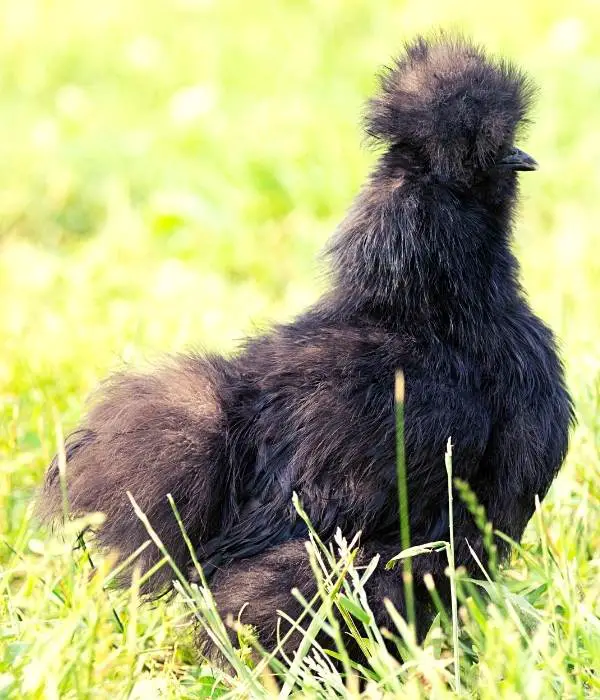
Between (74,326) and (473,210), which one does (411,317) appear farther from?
(74,326)

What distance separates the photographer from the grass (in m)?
2.33

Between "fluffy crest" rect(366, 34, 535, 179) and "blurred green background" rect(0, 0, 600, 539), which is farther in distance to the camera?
"blurred green background" rect(0, 0, 600, 539)

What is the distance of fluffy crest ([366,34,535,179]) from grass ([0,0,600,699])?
17.8 inches

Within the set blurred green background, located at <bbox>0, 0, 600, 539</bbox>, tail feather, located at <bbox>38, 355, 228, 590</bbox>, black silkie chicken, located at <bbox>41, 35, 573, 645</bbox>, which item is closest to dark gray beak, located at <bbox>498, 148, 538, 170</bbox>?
black silkie chicken, located at <bbox>41, 35, 573, 645</bbox>

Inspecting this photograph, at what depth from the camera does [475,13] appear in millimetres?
7770

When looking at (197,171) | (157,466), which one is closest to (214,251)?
(197,171)

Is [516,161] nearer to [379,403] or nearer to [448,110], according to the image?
[448,110]

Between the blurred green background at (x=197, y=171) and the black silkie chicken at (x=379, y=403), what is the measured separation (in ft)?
2.95

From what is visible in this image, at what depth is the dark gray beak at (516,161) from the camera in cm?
279

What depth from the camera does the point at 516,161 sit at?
2.80 meters

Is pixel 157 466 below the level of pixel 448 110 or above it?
below

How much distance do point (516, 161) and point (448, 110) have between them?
25 centimetres

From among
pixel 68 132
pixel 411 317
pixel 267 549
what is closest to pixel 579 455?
pixel 411 317

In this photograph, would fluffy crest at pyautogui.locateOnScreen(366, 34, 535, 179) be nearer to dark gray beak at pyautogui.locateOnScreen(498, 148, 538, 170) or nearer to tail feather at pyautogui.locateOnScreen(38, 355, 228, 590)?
dark gray beak at pyautogui.locateOnScreen(498, 148, 538, 170)
